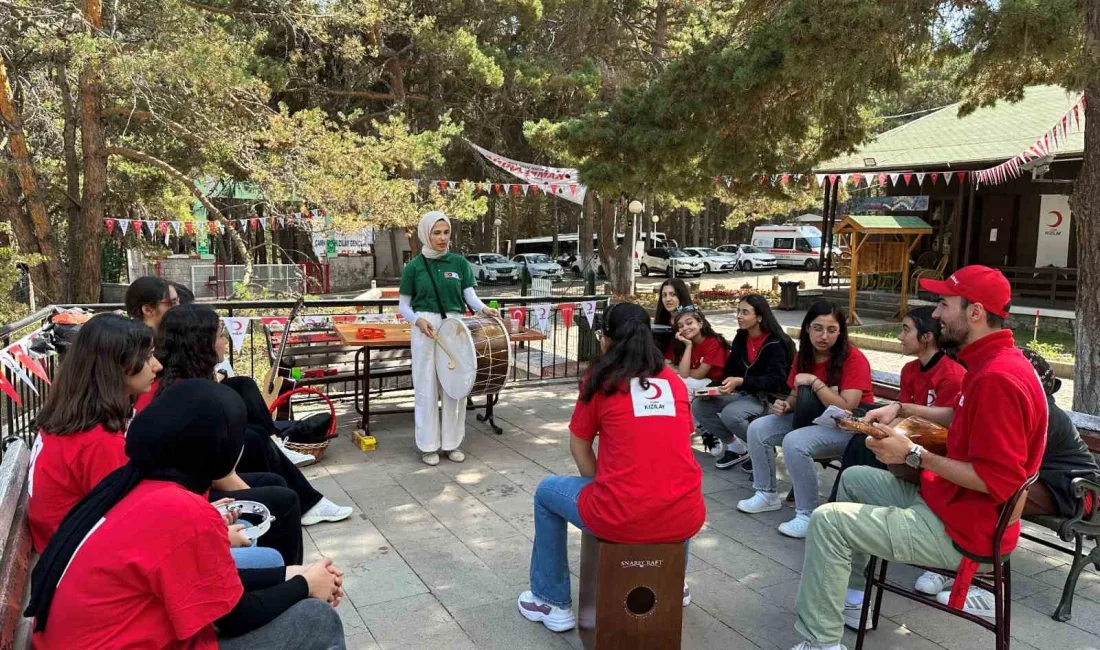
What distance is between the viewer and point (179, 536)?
184 centimetres

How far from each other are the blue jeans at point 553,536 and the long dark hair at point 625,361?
433mm

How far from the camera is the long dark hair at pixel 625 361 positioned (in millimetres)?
2963

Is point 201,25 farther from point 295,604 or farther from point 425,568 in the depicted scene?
point 295,604

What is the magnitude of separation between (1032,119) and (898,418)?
1733 centimetres

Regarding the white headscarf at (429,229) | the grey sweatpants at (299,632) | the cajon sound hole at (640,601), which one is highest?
the white headscarf at (429,229)

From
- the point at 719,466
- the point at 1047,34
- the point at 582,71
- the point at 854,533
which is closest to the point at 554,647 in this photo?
the point at 854,533

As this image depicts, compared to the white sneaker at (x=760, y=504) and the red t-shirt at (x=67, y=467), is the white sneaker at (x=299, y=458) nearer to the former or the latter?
the red t-shirt at (x=67, y=467)

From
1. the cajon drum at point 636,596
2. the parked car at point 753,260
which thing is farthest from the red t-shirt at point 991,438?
the parked car at point 753,260

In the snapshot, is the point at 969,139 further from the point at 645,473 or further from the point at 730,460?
the point at 645,473

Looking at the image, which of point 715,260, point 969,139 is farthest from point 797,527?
point 715,260

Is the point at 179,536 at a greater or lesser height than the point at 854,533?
greater

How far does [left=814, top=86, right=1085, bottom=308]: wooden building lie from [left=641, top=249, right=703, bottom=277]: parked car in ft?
44.3

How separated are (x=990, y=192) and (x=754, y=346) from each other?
638 inches

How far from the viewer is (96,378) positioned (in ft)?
8.57
